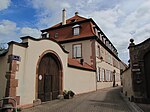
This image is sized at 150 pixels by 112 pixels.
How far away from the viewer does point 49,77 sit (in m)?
11.5

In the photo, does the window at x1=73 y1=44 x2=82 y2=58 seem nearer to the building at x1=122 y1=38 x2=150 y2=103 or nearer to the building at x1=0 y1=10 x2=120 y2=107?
the building at x1=0 y1=10 x2=120 y2=107

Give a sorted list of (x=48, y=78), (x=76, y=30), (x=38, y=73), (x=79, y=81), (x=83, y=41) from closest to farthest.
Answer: (x=38, y=73) < (x=48, y=78) < (x=79, y=81) < (x=83, y=41) < (x=76, y=30)

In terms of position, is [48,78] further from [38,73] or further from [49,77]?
[38,73]

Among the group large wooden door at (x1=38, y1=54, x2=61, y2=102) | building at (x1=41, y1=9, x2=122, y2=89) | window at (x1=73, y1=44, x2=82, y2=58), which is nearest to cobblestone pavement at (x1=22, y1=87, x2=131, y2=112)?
large wooden door at (x1=38, y1=54, x2=61, y2=102)

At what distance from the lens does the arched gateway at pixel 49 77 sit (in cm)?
1049

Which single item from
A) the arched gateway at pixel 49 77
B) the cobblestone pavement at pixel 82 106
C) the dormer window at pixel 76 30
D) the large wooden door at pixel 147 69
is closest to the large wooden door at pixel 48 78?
the arched gateway at pixel 49 77

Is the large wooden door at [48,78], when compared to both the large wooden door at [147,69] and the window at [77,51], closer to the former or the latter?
the large wooden door at [147,69]

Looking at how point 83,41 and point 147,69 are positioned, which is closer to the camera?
point 147,69

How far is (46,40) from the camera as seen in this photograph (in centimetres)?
1103

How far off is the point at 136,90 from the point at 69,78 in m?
5.96

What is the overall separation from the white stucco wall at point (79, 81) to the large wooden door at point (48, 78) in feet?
4.27

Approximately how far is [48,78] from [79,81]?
5417 mm

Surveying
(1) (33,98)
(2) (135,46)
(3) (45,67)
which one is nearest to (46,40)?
(3) (45,67)

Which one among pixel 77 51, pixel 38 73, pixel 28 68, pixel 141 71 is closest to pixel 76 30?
pixel 77 51
